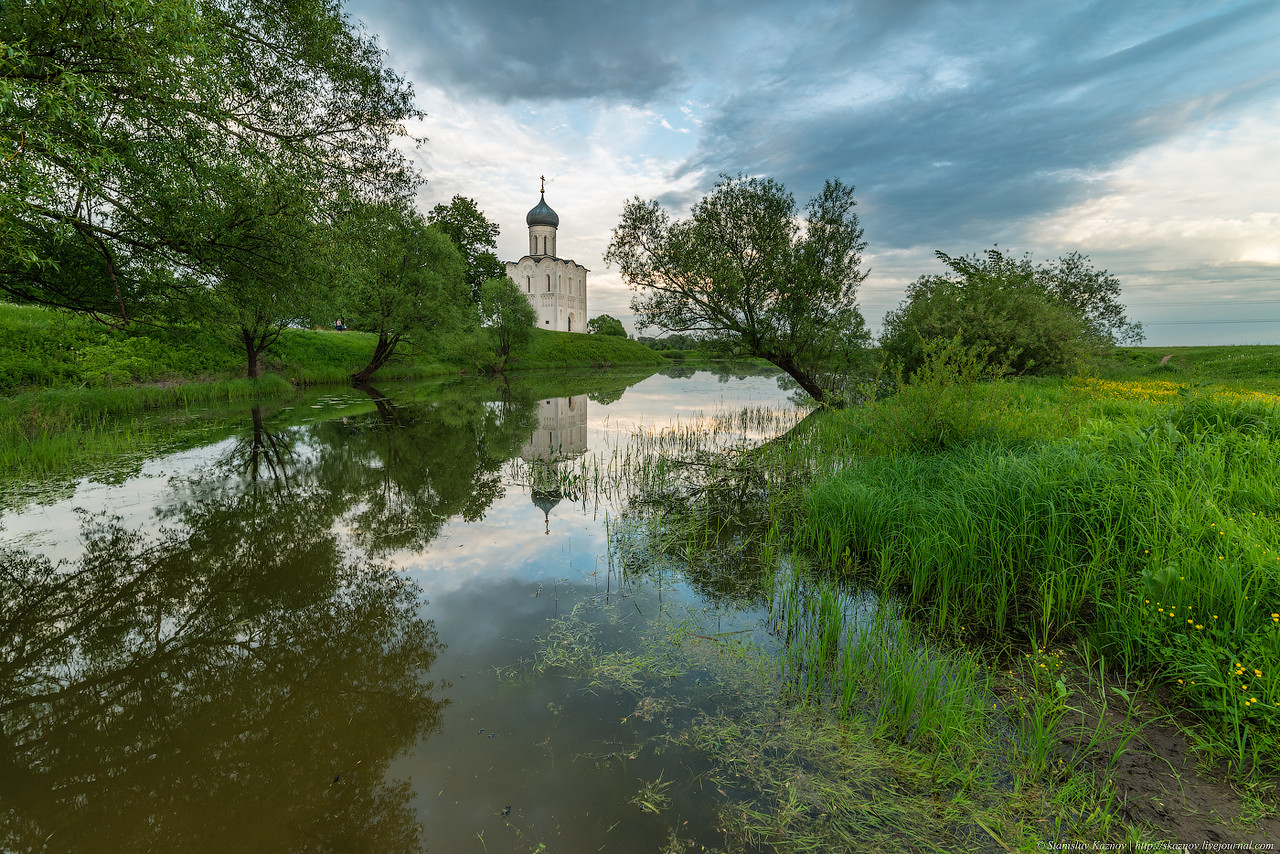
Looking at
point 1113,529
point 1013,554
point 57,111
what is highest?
point 57,111

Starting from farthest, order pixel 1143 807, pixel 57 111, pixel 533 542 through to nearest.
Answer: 1. pixel 533 542
2. pixel 57 111
3. pixel 1143 807

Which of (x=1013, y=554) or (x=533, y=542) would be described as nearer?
(x=1013, y=554)

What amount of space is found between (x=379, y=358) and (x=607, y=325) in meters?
75.2

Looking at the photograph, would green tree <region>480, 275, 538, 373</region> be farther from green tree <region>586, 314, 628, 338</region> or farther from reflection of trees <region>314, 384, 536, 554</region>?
green tree <region>586, 314, 628, 338</region>

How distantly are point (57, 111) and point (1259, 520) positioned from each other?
12087mm

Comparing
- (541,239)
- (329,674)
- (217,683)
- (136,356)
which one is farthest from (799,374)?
(541,239)

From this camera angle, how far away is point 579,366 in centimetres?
5744

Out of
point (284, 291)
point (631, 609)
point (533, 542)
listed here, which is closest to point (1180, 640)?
point (631, 609)

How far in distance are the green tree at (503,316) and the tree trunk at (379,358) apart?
11.1 metres

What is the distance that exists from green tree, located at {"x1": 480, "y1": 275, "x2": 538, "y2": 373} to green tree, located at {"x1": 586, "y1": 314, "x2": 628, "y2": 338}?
57.6m

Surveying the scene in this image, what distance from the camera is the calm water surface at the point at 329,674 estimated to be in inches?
102

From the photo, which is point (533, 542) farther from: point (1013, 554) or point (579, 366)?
point (579, 366)

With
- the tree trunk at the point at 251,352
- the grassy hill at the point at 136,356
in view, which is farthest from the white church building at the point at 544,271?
the tree trunk at the point at 251,352

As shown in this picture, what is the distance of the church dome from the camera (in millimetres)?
72688
